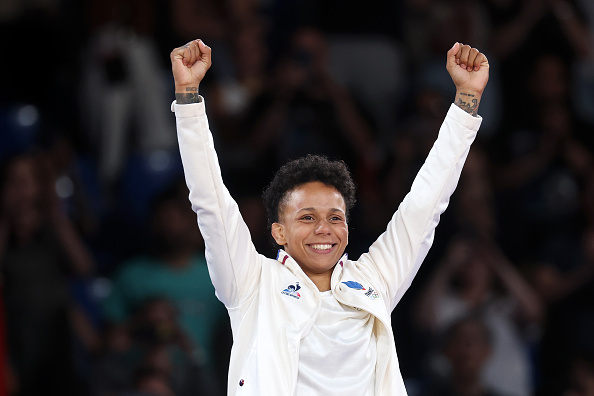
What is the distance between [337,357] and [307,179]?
66 centimetres

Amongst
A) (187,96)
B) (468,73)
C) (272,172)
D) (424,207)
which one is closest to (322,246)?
(424,207)

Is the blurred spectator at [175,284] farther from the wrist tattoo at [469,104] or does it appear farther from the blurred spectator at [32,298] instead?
the wrist tattoo at [469,104]

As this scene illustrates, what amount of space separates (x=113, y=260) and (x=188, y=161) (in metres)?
3.42

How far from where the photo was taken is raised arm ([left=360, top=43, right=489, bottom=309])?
3348 mm

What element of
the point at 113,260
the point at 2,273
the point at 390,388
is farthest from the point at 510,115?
the point at 390,388

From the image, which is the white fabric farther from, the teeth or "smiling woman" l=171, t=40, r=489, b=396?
the teeth

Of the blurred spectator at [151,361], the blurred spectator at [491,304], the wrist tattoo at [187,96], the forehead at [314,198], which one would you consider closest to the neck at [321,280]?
the forehead at [314,198]

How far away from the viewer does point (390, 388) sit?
10.3 feet

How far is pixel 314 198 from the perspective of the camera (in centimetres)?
330

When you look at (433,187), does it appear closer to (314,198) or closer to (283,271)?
(314,198)

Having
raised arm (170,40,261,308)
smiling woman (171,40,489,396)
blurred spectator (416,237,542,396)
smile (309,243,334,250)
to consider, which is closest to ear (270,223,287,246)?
smiling woman (171,40,489,396)

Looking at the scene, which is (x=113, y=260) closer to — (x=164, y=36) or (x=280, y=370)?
(x=164, y=36)

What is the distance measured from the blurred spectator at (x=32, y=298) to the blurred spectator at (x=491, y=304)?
2.25 metres

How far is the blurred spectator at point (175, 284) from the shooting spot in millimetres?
5840
